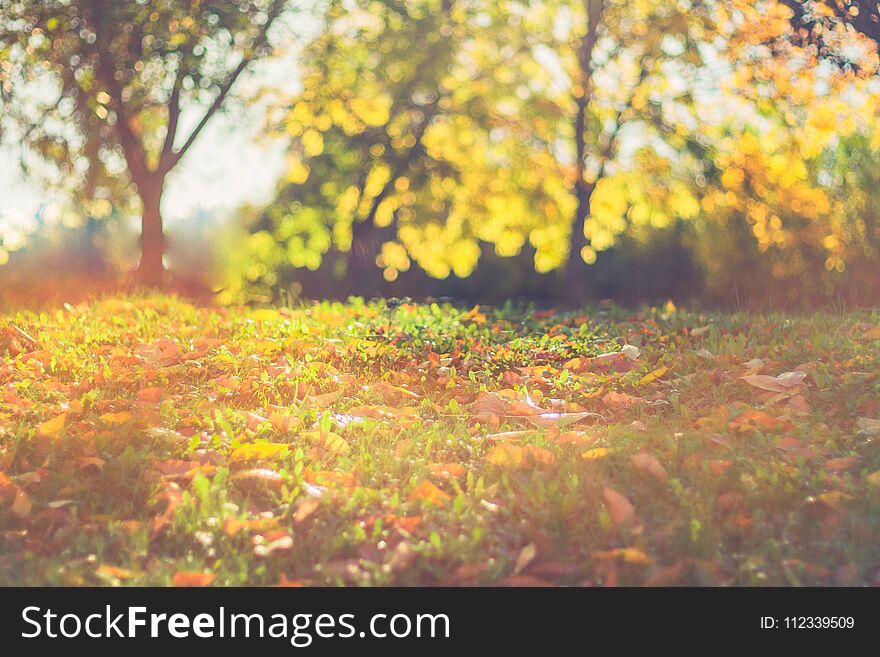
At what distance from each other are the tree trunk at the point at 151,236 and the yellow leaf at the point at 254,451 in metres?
8.84

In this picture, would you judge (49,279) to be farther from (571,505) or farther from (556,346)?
(571,505)

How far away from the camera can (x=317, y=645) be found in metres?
2.90

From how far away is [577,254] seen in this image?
1471 cm

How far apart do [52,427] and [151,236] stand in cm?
848

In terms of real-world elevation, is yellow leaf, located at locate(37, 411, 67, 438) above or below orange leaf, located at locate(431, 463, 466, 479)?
above

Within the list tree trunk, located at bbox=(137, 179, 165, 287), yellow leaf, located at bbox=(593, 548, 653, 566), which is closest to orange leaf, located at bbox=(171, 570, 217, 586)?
yellow leaf, located at bbox=(593, 548, 653, 566)

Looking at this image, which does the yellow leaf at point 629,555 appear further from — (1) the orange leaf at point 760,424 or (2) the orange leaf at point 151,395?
(2) the orange leaf at point 151,395

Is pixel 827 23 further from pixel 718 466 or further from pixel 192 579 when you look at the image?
pixel 192 579

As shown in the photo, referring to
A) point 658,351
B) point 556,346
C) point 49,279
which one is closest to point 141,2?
point 49,279

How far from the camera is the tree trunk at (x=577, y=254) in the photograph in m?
14.7

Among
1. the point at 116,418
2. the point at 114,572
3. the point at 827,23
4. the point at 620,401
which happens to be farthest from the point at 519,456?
the point at 827,23

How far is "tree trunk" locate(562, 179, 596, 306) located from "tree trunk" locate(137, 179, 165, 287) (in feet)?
21.5

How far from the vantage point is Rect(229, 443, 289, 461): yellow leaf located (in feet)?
14.0

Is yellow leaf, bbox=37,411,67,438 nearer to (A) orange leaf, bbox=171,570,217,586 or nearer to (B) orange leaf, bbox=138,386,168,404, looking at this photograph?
(B) orange leaf, bbox=138,386,168,404
